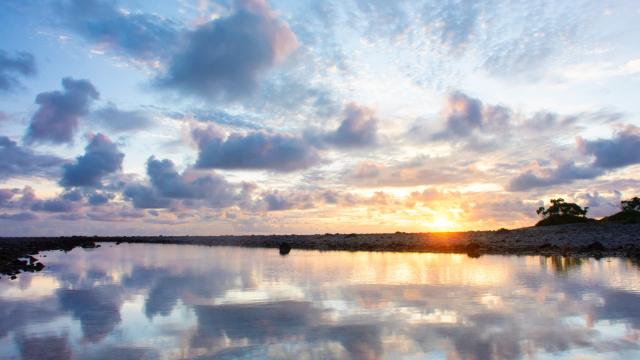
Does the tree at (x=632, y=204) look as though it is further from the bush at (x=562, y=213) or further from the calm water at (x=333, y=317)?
the calm water at (x=333, y=317)

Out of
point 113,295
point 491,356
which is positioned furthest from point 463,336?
point 113,295

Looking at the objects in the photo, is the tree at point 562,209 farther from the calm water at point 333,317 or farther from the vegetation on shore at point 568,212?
the calm water at point 333,317

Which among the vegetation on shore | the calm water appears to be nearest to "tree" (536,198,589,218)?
the vegetation on shore

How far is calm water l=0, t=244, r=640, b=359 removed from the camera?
46.0 feet

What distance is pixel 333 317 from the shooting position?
18.8m

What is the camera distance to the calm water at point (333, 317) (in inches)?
551

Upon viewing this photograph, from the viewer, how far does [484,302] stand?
21469mm

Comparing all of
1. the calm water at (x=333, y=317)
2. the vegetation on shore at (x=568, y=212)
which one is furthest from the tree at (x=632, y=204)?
the calm water at (x=333, y=317)

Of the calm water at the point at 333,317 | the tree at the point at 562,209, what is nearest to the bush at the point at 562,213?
the tree at the point at 562,209

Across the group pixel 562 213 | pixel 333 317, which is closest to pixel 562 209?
pixel 562 213

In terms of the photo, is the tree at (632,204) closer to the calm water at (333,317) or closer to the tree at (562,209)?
the tree at (562,209)

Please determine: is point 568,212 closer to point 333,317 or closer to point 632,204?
point 632,204

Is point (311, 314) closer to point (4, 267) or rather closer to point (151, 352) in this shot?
point (151, 352)

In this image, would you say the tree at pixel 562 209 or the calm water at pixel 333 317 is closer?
the calm water at pixel 333 317
